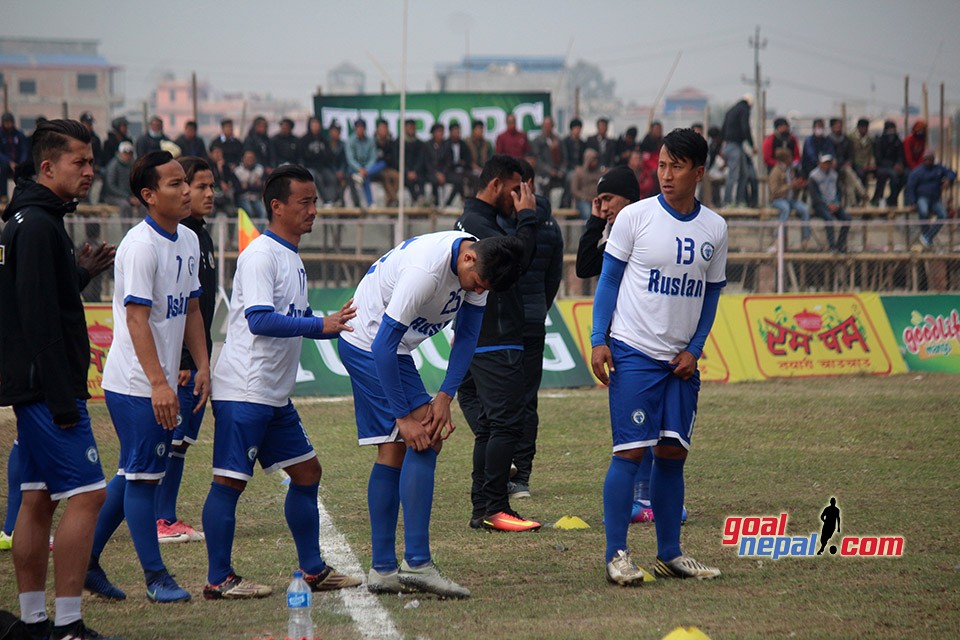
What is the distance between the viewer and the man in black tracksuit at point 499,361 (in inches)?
296

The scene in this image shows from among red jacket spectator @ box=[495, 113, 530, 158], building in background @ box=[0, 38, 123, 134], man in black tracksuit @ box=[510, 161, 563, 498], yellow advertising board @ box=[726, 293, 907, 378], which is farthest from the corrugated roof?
man in black tracksuit @ box=[510, 161, 563, 498]

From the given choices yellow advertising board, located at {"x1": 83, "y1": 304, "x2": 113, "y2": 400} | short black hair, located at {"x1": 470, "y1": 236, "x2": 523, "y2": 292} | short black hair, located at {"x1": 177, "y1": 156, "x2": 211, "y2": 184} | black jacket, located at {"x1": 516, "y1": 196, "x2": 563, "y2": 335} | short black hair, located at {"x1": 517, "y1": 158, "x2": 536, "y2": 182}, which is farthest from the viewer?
yellow advertising board, located at {"x1": 83, "y1": 304, "x2": 113, "y2": 400}

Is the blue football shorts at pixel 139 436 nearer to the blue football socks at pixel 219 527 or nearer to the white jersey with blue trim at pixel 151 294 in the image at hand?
the white jersey with blue trim at pixel 151 294

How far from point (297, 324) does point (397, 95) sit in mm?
20562

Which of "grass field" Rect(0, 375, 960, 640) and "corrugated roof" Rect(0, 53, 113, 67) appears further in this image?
"corrugated roof" Rect(0, 53, 113, 67)

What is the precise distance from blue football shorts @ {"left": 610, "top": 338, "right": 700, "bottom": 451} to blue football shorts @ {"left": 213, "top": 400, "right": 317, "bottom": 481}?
1.74 meters

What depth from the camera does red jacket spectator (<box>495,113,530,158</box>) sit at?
22.5 metres

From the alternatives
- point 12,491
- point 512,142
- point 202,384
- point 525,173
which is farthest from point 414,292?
point 512,142

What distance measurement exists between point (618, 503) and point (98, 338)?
9.35 metres

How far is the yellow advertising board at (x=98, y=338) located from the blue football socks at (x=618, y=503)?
9.04 m

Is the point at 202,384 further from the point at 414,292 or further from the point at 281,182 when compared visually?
the point at 414,292

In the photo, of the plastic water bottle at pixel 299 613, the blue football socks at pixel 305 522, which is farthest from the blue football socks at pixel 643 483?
the plastic water bottle at pixel 299 613

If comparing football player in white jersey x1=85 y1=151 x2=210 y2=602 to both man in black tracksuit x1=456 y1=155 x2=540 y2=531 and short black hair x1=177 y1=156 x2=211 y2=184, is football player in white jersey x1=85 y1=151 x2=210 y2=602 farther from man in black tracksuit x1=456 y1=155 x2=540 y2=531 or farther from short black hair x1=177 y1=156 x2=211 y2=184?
man in black tracksuit x1=456 y1=155 x2=540 y2=531

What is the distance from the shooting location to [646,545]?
7035 millimetres
